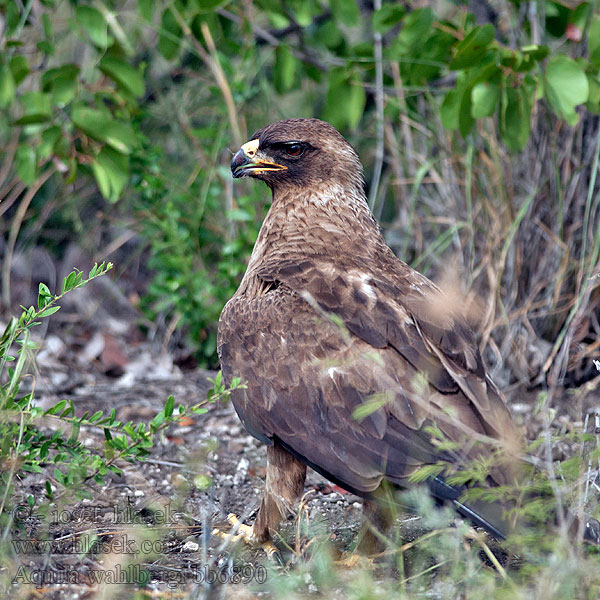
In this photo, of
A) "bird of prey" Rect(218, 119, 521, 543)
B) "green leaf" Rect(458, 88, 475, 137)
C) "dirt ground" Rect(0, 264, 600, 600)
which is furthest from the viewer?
"green leaf" Rect(458, 88, 475, 137)

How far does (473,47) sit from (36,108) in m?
2.26

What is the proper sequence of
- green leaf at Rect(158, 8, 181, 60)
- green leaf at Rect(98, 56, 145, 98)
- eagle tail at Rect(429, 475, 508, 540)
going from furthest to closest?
green leaf at Rect(158, 8, 181, 60) < green leaf at Rect(98, 56, 145, 98) < eagle tail at Rect(429, 475, 508, 540)

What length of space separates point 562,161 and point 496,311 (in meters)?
0.89

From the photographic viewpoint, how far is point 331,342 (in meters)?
3.14

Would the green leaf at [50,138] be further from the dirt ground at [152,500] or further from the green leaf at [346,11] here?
the green leaf at [346,11]

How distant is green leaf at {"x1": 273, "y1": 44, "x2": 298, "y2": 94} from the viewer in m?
5.30

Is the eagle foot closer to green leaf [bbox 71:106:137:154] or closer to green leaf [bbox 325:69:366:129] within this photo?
green leaf [bbox 71:106:137:154]

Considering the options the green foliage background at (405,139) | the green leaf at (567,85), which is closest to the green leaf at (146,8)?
the green foliage background at (405,139)

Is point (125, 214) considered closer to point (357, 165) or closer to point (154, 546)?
point (357, 165)

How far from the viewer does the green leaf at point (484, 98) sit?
13.4 ft

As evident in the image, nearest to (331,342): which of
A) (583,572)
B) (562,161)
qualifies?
(583,572)

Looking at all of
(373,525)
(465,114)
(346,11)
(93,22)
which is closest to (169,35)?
(93,22)

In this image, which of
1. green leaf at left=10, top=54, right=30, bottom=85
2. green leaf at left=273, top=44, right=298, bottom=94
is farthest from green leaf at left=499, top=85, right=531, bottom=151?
green leaf at left=10, top=54, right=30, bottom=85

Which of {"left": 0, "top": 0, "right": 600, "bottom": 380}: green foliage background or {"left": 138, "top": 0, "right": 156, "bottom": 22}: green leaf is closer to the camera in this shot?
{"left": 0, "top": 0, "right": 600, "bottom": 380}: green foliage background
